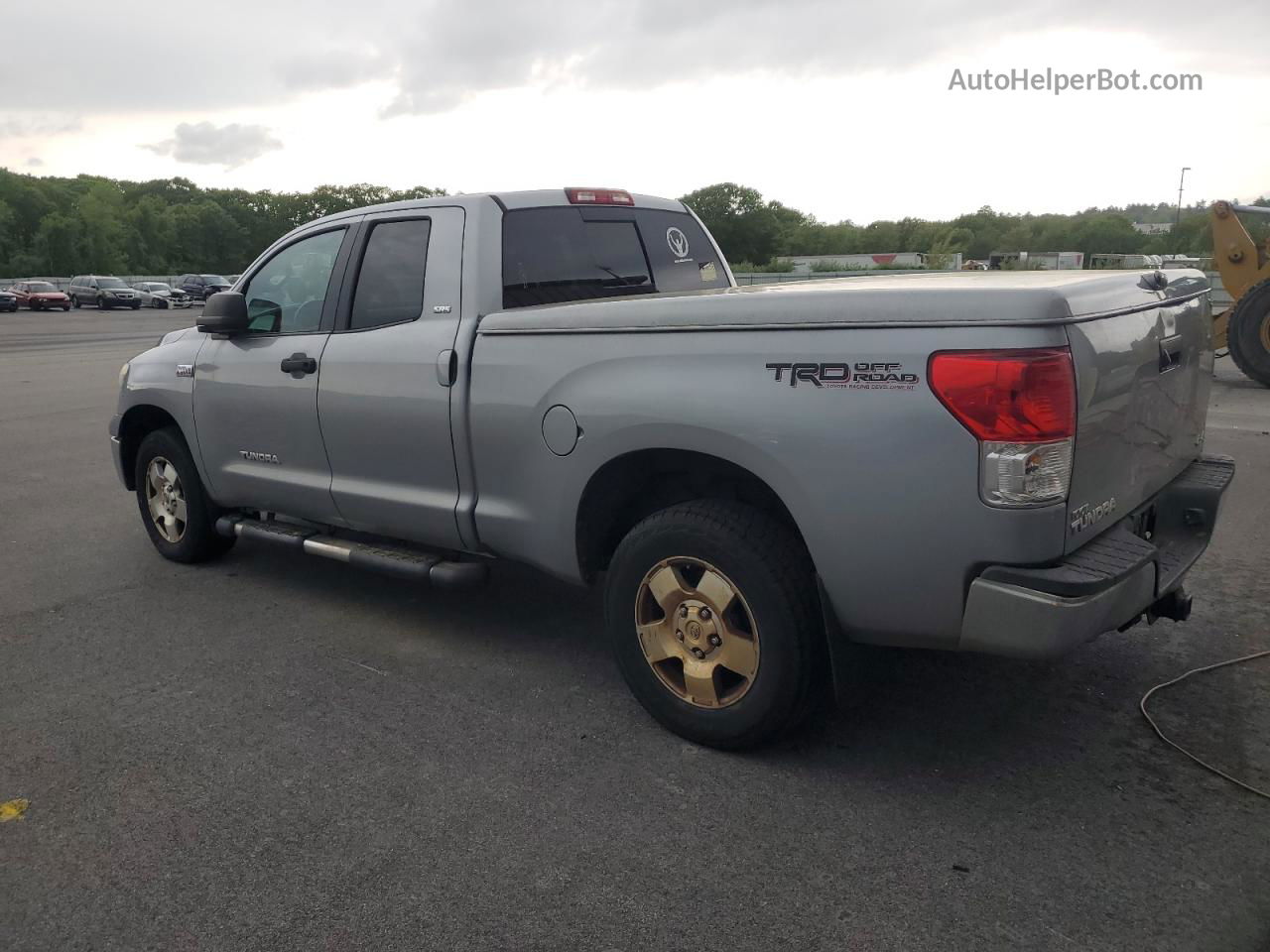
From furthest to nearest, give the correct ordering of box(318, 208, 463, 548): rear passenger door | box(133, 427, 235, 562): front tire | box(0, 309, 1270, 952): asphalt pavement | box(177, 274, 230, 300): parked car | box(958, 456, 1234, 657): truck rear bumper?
box(177, 274, 230, 300): parked car → box(133, 427, 235, 562): front tire → box(318, 208, 463, 548): rear passenger door → box(958, 456, 1234, 657): truck rear bumper → box(0, 309, 1270, 952): asphalt pavement

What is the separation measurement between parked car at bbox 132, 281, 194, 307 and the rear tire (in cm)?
5019

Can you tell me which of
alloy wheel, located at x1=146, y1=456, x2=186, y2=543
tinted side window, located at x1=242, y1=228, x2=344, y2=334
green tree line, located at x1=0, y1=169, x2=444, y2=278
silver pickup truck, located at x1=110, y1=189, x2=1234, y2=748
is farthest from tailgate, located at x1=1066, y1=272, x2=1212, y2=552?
green tree line, located at x1=0, y1=169, x2=444, y2=278

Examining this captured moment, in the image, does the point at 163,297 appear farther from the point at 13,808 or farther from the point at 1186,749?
the point at 1186,749

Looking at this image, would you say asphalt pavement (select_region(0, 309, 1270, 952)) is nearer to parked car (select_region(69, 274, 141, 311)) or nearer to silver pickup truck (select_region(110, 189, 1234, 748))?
silver pickup truck (select_region(110, 189, 1234, 748))

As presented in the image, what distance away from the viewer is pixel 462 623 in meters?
4.81

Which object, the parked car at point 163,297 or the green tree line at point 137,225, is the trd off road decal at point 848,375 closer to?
the parked car at point 163,297

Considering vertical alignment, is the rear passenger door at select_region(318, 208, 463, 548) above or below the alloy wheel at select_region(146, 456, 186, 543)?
above

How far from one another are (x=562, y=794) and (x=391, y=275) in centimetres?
240

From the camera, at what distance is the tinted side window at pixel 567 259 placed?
4289 mm

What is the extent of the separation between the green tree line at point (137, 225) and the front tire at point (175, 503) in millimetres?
96604

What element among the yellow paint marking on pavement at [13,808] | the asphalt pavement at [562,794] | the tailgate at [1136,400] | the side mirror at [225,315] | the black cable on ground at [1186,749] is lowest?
the black cable on ground at [1186,749]

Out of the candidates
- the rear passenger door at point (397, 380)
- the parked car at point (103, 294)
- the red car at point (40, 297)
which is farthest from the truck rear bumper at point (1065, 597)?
the parked car at point (103, 294)

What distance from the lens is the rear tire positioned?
1266 cm

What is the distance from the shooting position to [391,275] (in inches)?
177
